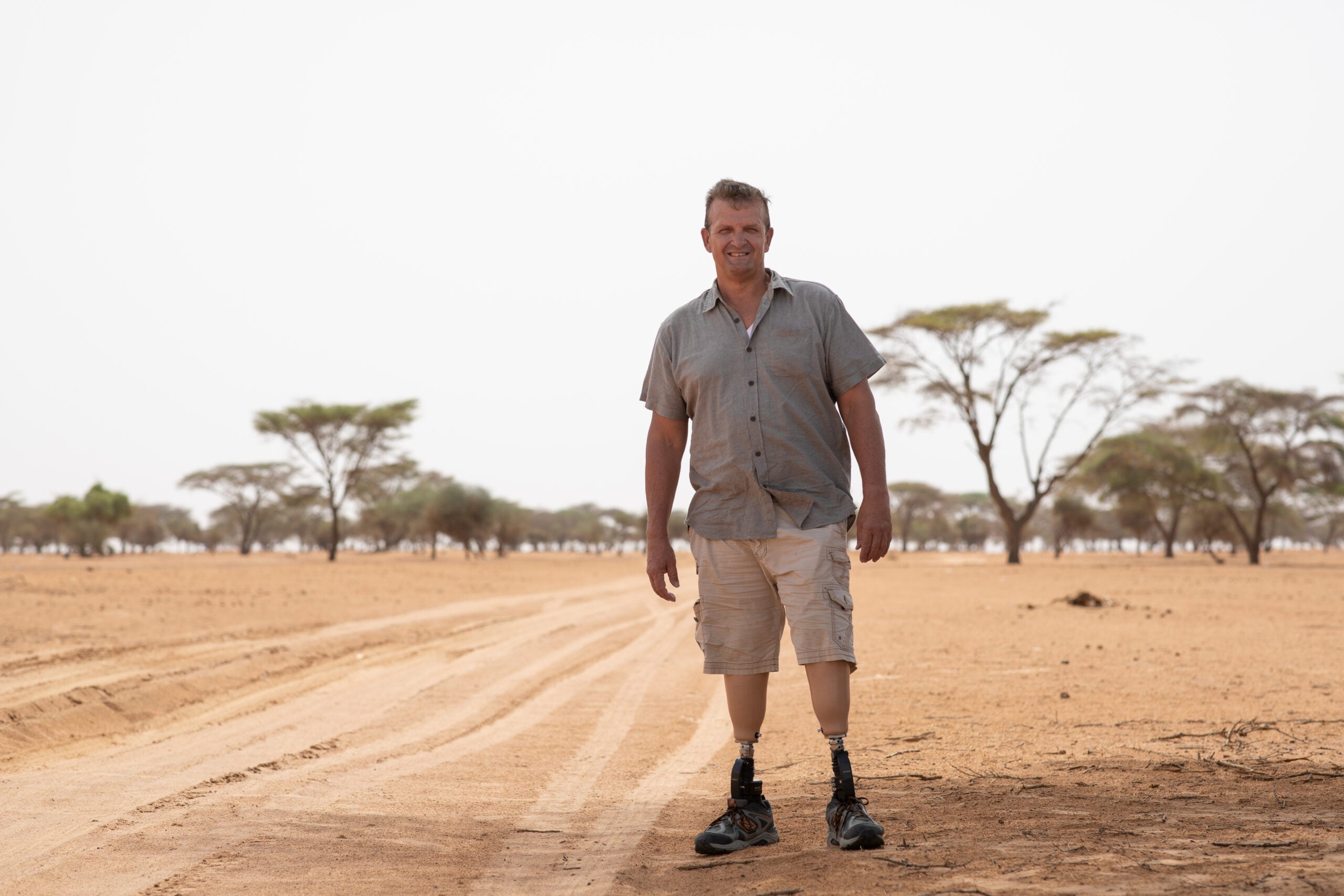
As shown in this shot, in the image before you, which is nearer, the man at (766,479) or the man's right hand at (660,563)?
the man at (766,479)

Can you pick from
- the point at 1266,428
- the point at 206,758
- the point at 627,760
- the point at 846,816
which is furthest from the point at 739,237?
the point at 1266,428

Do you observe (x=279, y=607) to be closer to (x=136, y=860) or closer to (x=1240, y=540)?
(x=136, y=860)

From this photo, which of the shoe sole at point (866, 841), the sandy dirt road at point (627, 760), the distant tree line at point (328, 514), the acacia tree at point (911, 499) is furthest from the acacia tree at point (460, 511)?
the shoe sole at point (866, 841)

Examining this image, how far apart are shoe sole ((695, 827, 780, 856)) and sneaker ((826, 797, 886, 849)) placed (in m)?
0.17

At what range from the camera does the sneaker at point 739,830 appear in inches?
113

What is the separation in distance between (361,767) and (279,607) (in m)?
9.87

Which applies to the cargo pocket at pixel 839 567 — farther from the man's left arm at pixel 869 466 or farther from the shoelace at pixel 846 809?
the shoelace at pixel 846 809

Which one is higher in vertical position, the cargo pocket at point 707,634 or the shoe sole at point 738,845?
the cargo pocket at point 707,634

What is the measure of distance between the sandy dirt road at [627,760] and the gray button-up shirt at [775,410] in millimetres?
974

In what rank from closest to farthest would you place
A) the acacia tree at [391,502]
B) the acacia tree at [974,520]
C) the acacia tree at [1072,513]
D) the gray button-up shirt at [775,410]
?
the gray button-up shirt at [775,410]
the acacia tree at [391,502]
the acacia tree at [1072,513]
the acacia tree at [974,520]

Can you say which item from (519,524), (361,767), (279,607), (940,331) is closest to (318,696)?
(361,767)

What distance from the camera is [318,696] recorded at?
6477 mm

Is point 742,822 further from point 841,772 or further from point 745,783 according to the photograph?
point 841,772

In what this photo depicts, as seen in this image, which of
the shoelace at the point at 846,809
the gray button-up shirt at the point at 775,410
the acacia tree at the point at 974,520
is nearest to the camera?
the shoelace at the point at 846,809
